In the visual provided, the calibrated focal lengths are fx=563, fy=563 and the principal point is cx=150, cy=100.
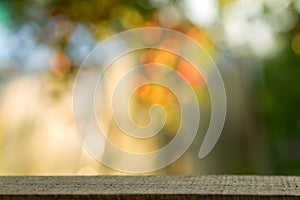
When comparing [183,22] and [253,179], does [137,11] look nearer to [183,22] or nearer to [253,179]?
[183,22]

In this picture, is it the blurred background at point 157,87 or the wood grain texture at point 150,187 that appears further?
the blurred background at point 157,87

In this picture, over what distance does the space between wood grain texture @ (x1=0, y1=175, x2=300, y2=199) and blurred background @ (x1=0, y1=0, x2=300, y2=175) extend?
1845 mm

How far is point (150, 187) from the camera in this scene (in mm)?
374

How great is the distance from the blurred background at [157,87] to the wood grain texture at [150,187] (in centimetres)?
185

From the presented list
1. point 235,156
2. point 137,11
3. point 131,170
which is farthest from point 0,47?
point 235,156

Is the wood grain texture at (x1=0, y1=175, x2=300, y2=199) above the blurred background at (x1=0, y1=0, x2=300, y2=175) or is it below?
above

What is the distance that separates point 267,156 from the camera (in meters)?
2.74

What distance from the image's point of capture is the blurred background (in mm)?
2285

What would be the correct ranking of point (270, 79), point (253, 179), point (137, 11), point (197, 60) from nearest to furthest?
point (253, 179) → point (137, 11) → point (197, 60) → point (270, 79)

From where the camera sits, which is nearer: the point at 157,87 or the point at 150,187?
the point at 150,187

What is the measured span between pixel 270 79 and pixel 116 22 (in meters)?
0.88

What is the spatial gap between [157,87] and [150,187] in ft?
6.38

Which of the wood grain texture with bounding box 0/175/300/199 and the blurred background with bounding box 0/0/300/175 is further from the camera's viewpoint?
the blurred background with bounding box 0/0/300/175

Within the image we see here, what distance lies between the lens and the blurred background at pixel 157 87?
2285 millimetres
